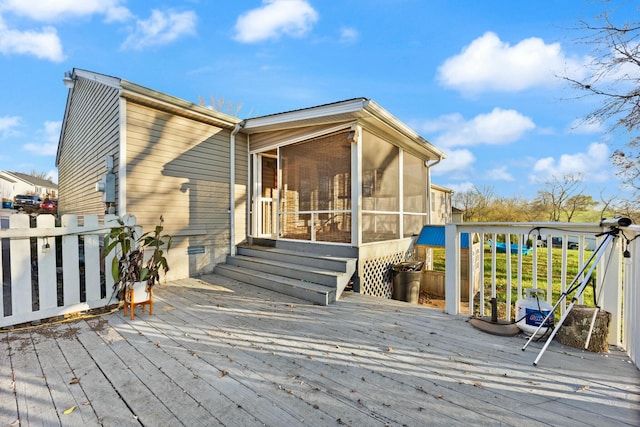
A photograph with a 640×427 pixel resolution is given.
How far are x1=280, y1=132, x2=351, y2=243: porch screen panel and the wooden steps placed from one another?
526 millimetres

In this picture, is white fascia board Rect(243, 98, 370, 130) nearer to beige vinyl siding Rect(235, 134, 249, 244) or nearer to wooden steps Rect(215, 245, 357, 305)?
beige vinyl siding Rect(235, 134, 249, 244)

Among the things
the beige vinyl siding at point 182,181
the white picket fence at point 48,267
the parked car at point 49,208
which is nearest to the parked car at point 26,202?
the parked car at point 49,208

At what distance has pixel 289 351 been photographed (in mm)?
2447

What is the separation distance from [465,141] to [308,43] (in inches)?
673

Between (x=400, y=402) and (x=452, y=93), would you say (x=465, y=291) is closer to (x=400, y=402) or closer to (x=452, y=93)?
(x=400, y=402)

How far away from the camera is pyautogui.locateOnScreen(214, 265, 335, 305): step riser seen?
398cm

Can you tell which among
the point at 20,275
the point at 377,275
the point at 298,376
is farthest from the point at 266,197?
the point at 298,376

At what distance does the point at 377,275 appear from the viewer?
5.46 m

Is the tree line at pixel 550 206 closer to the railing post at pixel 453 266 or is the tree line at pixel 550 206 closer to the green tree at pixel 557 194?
the green tree at pixel 557 194

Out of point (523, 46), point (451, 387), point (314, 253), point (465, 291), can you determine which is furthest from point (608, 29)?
point (451, 387)

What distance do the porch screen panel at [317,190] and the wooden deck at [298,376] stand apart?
2.41 meters

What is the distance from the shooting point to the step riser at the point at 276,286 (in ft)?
13.1

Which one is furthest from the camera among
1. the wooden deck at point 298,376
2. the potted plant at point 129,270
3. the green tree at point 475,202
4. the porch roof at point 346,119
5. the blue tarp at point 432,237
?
the green tree at point 475,202

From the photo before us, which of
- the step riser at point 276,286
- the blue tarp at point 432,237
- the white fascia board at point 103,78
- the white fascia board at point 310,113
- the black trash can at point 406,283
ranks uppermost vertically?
the white fascia board at point 103,78
